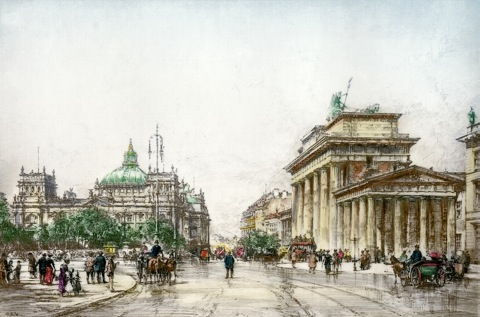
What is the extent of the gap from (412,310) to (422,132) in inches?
627

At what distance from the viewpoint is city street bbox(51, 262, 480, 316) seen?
965 inches

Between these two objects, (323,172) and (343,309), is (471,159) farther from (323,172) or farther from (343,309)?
(343,309)

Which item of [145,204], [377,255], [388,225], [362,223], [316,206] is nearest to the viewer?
[377,255]

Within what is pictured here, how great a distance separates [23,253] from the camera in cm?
8319

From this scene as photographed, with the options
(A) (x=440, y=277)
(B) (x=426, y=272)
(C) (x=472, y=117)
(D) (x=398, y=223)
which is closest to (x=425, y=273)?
(B) (x=426, y=272)

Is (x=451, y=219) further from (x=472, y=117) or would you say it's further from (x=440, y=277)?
(x=472, y=117)

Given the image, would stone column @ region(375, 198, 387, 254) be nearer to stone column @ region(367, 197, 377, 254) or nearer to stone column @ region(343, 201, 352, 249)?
stone column @ region(367, 197, 377, 254)

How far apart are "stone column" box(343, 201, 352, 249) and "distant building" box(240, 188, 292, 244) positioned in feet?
193

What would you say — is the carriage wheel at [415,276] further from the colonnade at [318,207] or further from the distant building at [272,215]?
the distant building at [272,215]

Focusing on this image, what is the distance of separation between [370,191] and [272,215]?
299 feet

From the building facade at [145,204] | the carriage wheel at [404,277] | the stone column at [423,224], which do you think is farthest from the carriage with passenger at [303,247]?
the carriage wheel at [404,277]

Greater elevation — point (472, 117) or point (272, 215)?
point (472, 117)

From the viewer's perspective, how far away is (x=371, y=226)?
6775 cm

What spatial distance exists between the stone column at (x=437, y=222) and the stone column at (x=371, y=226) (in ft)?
15.9
